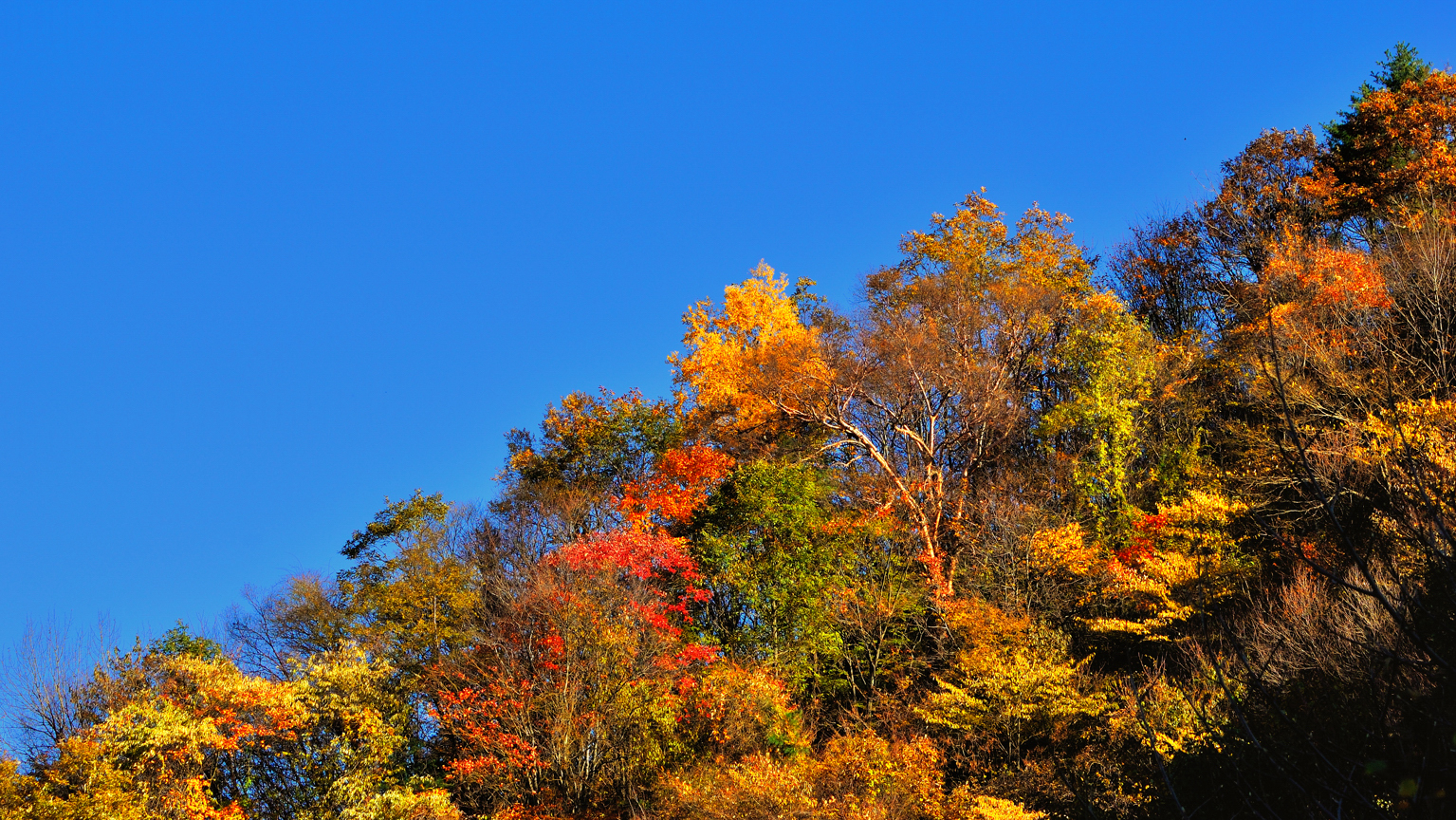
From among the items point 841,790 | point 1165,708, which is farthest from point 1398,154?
point 841,790

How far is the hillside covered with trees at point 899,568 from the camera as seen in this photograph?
1900 centimetres

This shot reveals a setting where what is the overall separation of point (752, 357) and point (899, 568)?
9.33m

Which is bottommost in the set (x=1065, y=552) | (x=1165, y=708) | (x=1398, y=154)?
(x=1165, y=708)

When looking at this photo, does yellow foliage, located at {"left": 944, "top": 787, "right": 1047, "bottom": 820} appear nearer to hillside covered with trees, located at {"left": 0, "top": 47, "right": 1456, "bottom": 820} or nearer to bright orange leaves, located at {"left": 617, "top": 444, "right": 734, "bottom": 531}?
A: hillside covered with trees, located at {"left": 0, "top": 47, "right": 1456, "bottom": 820}

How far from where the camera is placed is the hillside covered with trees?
62.3ft

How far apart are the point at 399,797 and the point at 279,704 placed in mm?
3316

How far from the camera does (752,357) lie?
109 feet

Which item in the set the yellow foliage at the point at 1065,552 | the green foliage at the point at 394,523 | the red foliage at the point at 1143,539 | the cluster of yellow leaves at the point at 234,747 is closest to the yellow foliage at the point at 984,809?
the yellow foliage at the point at 1065,552

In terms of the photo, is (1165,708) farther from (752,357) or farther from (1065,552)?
(752,357)

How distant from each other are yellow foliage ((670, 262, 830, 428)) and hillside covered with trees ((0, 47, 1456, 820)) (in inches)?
5.1

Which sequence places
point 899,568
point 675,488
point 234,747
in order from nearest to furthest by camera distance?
point 234,747 < point 899,568 < point 675,488

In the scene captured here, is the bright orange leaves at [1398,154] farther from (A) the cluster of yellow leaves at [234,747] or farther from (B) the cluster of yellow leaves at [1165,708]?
(A) the cluster of yellow leaves at [234,747]

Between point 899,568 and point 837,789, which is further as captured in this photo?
point 899,568

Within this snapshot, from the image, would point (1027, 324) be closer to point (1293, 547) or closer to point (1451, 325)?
point (1451, 325)
